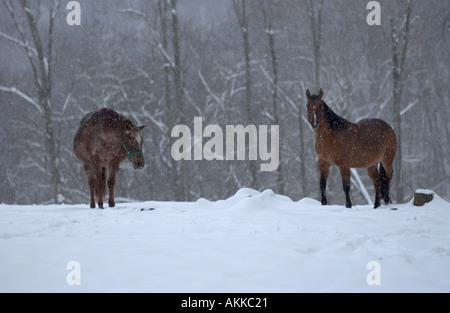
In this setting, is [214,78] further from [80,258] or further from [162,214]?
[80,258]

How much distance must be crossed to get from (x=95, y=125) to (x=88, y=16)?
1402 cm

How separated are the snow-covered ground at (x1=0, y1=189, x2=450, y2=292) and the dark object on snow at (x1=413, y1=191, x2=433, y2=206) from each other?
119 centimetres

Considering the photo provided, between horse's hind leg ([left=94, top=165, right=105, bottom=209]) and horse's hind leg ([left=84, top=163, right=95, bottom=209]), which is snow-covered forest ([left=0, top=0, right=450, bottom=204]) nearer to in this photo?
horse's hind leg ([left=84, top=163, right=95, bottom=209])

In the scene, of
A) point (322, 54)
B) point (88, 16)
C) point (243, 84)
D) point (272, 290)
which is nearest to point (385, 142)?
point (272, 290)

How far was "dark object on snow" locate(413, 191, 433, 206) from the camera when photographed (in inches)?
317

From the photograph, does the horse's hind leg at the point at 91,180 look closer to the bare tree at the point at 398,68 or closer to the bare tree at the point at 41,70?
the bare tree at the point at 41,70

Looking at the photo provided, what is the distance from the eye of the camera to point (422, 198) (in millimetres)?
8102

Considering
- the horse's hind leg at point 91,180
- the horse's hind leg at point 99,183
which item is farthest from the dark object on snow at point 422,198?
the horse's hind leg at point 91,180

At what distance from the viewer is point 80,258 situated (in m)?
3.92

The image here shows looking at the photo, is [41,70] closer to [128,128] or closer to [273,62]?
[273,62]

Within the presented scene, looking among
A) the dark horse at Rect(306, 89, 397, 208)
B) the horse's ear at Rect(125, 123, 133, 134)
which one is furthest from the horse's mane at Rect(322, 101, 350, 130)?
the horse's ear at Rect(125, 123, 133, 134)

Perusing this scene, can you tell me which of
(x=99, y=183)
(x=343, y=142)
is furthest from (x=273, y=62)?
(x=99, y=183)

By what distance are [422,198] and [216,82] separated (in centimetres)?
1440

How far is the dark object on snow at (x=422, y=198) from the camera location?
8.06 m
